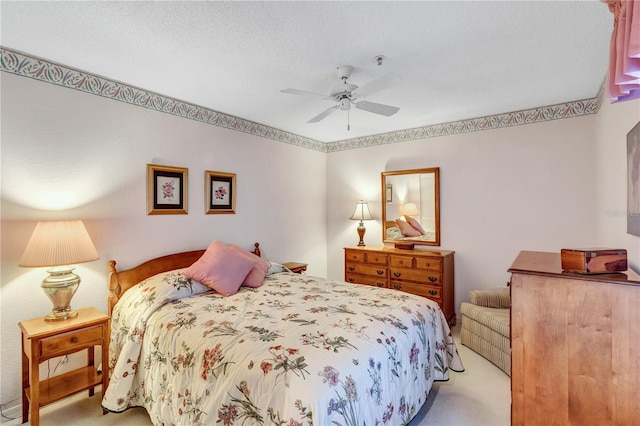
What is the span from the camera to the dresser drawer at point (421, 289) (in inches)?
145

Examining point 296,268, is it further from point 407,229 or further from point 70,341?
point 70,341

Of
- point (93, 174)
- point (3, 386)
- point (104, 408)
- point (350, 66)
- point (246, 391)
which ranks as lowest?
point (104, 408)

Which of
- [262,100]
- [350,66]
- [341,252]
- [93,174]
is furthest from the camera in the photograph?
[341,252]

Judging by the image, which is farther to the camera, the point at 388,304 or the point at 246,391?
the point at 388,304

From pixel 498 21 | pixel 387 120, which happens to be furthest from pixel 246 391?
pixel 387 120

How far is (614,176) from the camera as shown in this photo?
2408 millimetres

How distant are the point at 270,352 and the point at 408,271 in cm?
269

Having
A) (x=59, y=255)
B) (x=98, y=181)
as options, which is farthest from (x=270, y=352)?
(x=98, y=181)

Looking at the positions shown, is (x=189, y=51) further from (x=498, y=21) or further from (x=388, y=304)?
(x=388, y=304)

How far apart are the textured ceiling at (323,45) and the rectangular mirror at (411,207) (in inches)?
50.4

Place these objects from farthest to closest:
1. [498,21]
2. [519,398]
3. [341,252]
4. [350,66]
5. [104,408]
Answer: [341,252] → [350,66] → [104,408] → [498,21] → [519,398]

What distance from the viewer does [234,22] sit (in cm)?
191

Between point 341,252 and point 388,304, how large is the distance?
2.76 metres

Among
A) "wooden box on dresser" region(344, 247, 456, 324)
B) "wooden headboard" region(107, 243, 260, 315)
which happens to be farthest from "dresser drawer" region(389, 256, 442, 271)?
"wooden headboard" region(107, 243, 260, 315)
